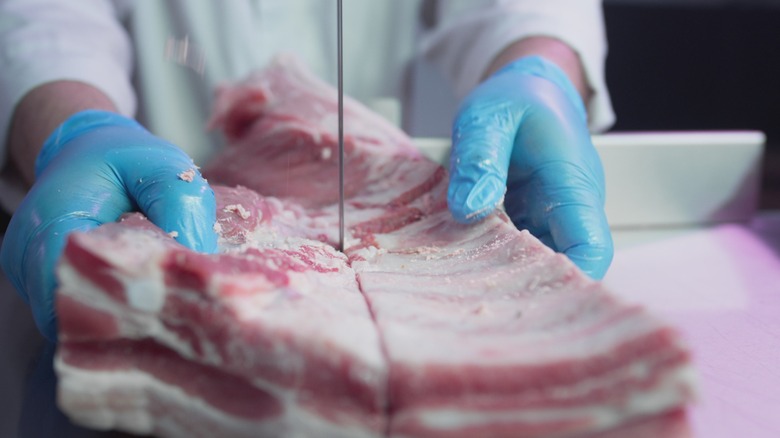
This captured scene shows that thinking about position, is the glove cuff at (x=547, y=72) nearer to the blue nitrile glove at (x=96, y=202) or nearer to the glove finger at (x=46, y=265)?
the blue nitrile glove at (x=96, y=202)

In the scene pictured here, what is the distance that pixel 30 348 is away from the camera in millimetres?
1486

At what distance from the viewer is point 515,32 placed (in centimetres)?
255

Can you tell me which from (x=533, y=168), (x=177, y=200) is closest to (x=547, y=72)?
(x=533, y=168)

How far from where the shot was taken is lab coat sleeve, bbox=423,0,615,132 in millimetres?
2539

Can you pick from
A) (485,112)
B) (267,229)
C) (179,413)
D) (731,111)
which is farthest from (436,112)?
(179,413)

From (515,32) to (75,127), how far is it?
1488mm

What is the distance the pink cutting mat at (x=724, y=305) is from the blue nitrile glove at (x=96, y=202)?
0.77 metres

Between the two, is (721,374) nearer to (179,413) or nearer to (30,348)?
(179,413)

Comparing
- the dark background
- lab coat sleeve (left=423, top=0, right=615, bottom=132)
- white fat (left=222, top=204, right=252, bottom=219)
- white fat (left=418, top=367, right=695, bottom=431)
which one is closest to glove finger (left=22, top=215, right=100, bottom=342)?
white fat (left=222, top=204, right=252, bottom=219)

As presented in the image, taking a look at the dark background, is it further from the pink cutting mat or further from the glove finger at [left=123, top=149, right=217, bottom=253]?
the glove finger at [left=123, top=149, right=217, bottom=253]

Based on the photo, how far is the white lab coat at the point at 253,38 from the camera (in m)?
2.45

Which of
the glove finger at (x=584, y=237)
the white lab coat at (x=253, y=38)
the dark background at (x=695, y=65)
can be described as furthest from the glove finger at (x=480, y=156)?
the dark background at (x=695, y=65)

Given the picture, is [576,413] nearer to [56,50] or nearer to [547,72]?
[547,72]

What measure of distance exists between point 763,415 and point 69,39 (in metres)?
2.19
